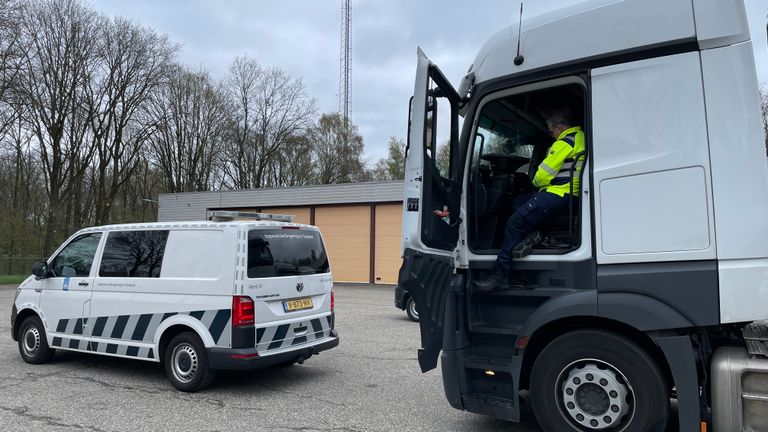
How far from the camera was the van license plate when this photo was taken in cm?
585

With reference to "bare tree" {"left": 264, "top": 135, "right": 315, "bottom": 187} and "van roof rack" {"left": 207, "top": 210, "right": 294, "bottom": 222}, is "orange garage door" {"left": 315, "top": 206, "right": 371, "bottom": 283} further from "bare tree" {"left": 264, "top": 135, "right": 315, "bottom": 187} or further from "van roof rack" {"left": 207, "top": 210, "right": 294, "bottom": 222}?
"bare tree" {"left": 264, "top": 135, "right": 315, "bottom": 187}

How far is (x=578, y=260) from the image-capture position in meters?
→ 3.56

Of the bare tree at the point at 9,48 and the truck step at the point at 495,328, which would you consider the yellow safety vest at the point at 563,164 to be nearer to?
the truck step at the point at 495,328

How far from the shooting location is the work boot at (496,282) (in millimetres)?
→ 3824

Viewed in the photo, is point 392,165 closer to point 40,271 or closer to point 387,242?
point 387,242

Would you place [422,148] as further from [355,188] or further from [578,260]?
[355,188]

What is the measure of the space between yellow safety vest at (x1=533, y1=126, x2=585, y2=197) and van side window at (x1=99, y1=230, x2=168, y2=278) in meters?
4.41

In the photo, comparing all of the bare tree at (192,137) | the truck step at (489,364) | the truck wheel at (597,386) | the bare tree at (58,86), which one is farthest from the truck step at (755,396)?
the bare tree at (192,137)

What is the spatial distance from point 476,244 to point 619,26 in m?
1.83

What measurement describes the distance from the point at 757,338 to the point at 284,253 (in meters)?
4.47

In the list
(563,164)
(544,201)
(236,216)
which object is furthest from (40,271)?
(563,164)

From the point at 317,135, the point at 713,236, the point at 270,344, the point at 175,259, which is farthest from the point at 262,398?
the point at 317,135

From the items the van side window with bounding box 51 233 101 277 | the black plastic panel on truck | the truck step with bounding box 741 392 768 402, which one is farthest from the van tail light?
the truck step with bounding box 741 392 768 402

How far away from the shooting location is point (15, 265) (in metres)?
28.1
